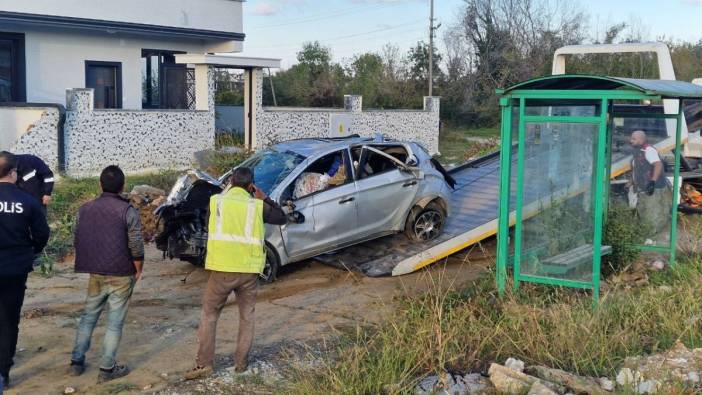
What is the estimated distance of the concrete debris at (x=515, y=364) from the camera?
6.64 m

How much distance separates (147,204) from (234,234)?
25.8ft

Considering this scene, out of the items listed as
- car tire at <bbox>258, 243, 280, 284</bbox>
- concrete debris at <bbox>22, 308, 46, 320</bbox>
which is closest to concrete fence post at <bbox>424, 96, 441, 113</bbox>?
car tire at <bbox>258, 243, 280, 284</bbox>

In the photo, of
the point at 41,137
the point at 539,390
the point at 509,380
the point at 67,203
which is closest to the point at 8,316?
the point at 509,380

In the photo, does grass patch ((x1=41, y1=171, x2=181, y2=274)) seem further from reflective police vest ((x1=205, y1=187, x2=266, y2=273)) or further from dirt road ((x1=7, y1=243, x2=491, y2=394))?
reflective police vest ((x1=205, y1=187, x2=266, y2=273))

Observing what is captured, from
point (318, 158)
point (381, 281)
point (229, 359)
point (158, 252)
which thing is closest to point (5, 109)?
point (158, 252)

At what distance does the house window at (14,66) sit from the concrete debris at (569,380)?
16645 mm

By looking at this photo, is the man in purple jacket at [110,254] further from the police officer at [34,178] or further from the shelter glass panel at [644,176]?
the shelter glass panel at [644,176]

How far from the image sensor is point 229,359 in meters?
7.71

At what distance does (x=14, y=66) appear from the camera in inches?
787

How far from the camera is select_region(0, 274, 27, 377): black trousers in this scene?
22.7ft

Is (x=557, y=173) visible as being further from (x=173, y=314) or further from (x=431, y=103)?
(x=431, y=103)

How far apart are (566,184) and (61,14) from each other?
1503 centimetres

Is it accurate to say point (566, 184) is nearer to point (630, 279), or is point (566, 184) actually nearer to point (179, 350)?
point (630, 279)

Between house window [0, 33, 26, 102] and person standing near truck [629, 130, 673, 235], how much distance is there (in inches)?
584
